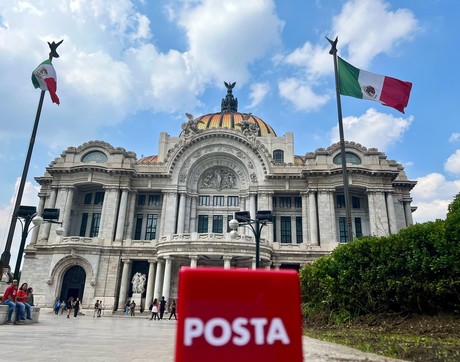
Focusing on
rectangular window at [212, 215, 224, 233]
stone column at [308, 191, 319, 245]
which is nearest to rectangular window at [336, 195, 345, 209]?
stone column at [308, 191, 319, 245]

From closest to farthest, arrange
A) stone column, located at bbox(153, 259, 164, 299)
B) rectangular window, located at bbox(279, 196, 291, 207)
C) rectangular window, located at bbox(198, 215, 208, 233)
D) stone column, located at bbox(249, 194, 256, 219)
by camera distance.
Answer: stone column, located at bbox(153, 259, 164, 299)
stone column, located at bbox(249, 194, 256, 219)
rectangular window, located at bbox(198, 215, 208, 233)
rectangular window, located at bbox(279, 196, 291, 207)

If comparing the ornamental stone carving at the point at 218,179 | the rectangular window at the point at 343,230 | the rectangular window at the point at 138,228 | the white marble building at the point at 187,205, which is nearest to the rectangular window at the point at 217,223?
the white marble building at the point at 187,205

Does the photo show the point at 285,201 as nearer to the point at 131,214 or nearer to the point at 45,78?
the point at 131,214

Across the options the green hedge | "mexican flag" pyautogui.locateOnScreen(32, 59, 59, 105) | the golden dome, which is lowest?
the green hedge

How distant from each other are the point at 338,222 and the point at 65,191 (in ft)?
100

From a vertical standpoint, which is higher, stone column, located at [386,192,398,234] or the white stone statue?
stone column, located at [386,192,398,234]

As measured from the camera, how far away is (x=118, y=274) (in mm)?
36406

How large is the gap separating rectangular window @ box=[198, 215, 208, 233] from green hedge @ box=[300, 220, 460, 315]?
84.4 feet

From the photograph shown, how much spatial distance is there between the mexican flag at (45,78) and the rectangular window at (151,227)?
2026 centimetres

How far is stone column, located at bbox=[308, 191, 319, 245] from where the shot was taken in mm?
36844

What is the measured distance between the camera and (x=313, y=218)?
123 feet

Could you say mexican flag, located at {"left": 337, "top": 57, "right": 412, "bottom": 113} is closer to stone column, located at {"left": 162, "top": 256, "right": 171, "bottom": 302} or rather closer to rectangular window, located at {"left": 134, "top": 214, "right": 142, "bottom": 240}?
stone column, located at {"left": 162, "top": 256, "right": 171, "bottom": 302}

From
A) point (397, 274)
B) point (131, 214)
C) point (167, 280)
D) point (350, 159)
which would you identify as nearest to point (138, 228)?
point (131, 214)

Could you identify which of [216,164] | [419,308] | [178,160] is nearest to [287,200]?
[216,164]
